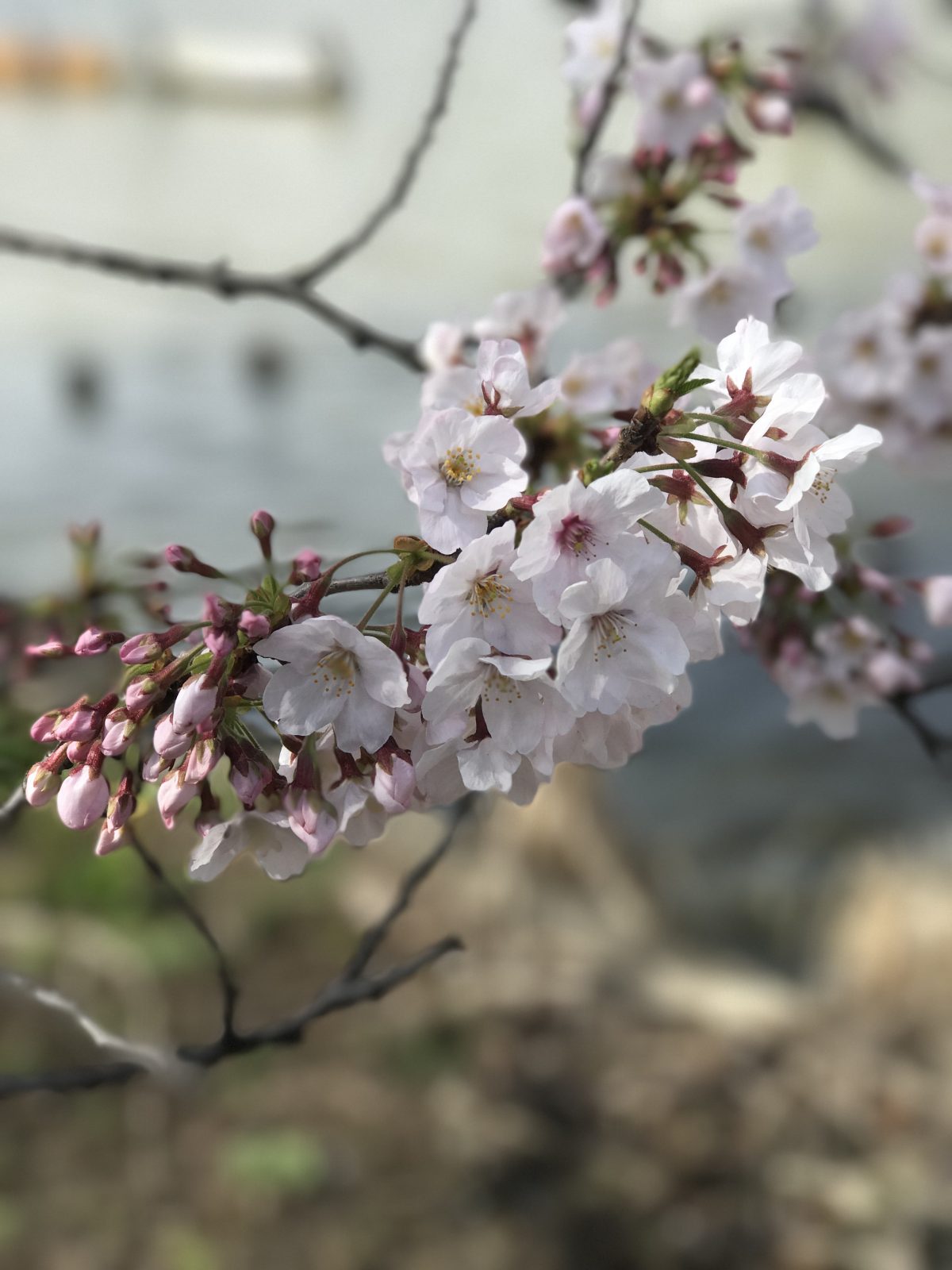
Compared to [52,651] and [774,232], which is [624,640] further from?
[774,232]

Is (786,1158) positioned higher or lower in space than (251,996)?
higher

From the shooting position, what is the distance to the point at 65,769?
566mm

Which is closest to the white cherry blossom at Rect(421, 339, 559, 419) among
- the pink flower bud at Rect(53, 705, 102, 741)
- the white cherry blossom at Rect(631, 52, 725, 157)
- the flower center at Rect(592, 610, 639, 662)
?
the flower center at Rect(592, 610, 639, 662)

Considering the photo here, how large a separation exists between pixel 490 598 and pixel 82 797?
23 cm

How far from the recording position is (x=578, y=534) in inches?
18.4

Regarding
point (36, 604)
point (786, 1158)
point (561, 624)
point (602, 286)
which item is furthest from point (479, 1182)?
point (561, 624)

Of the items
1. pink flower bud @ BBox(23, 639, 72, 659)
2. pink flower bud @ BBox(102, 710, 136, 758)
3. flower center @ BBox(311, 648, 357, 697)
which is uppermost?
flower center @ BBox(311, 648, 357, 697)

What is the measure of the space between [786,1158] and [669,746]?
206 cm

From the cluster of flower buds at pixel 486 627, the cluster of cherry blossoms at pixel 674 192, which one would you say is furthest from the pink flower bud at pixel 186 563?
the cluster of cherry blossoms at pixel 674 192

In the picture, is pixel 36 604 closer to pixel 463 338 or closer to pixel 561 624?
pixel 463 338

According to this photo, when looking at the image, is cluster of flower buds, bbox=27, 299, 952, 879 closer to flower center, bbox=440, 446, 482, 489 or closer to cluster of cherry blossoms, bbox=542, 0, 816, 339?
flower center, bbox=440, 446, 482, 489

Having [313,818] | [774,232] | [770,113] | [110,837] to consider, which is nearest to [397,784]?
[313,818]

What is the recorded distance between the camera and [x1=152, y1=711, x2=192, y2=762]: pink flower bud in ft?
1.62

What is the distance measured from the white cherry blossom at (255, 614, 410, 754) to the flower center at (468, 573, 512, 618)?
0.04 m
